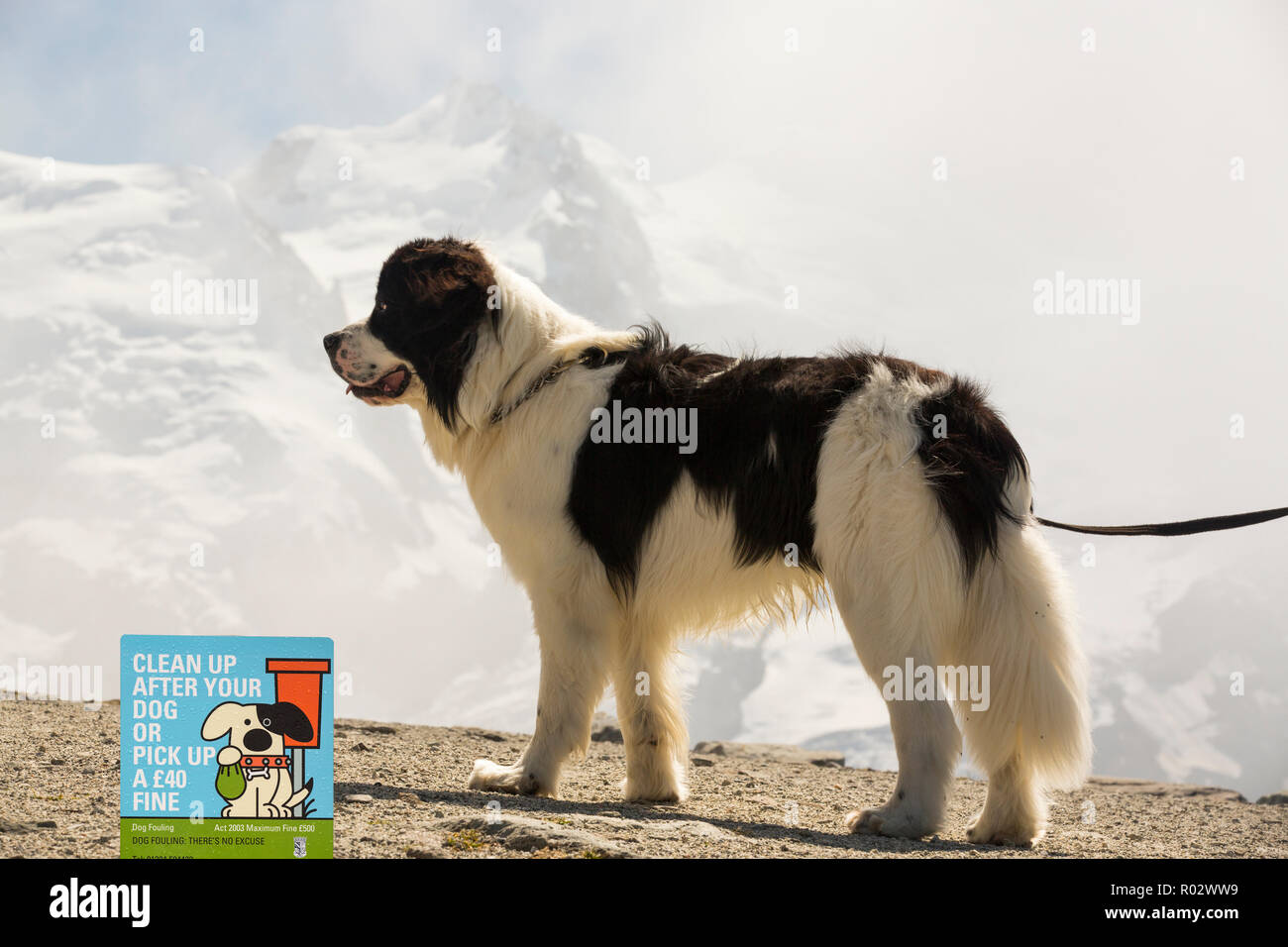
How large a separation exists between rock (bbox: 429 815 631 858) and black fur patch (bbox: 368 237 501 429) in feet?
9.28

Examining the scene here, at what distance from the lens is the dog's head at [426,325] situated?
746 cm

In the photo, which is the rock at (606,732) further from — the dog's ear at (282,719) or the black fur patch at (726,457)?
the dog's ear at (282,719)

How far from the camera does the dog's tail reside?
619 centimetres

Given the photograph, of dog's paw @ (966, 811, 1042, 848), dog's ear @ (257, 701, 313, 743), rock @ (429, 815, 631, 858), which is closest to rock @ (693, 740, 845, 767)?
dog's paw @ (966, 811, 1042, 848)

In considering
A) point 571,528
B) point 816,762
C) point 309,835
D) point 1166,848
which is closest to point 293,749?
point 309,835

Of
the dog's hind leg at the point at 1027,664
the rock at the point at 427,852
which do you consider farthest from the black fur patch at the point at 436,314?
the dog's hind leg at the point at 1027,664

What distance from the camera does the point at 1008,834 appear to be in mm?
6371

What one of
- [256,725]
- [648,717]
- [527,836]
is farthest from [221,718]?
[648,717]

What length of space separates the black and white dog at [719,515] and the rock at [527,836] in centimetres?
153

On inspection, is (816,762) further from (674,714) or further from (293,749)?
(293,749)

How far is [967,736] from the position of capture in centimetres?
638

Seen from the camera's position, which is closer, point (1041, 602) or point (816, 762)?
point (1041, 602)

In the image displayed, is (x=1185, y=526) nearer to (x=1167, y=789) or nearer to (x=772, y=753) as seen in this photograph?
(x=1167, y=789)

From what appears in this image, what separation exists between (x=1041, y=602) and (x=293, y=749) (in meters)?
3.74
